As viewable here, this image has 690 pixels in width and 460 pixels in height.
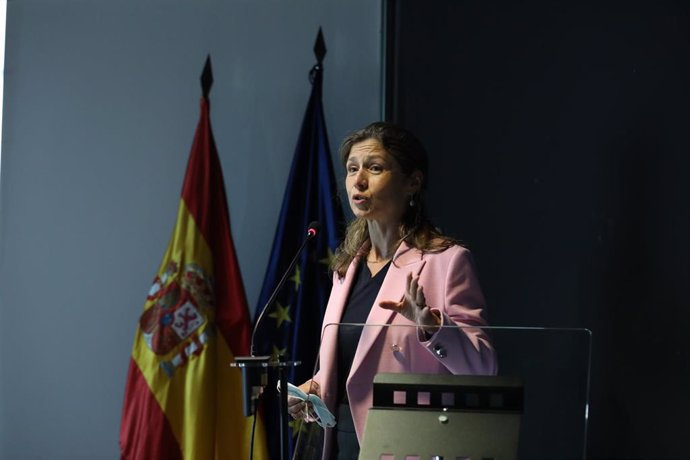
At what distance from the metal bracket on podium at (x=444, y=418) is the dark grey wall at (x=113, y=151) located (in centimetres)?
229

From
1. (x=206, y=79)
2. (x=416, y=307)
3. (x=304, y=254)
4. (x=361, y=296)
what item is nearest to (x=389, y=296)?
(x=361, y=296)

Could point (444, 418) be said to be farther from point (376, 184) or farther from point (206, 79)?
point (206, 79)

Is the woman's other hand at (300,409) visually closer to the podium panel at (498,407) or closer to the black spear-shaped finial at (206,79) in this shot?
the podium panel at (498,407)

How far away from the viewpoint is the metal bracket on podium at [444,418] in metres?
1.55

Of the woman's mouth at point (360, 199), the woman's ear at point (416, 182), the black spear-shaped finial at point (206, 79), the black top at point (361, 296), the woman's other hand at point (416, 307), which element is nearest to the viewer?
the woman's other hand at point (416, 307)

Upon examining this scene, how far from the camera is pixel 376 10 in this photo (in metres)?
3.96

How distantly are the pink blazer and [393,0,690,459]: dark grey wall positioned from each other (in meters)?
0.60

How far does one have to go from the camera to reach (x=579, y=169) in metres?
3.34

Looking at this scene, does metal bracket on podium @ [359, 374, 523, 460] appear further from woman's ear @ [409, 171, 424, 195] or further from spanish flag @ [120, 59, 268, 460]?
spanish flag @ [120, 59, 268, 460]

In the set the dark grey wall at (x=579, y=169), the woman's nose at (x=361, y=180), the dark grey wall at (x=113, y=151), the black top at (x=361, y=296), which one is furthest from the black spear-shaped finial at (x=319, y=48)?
the black top at (x=361, y=296)

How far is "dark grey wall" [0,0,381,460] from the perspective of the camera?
389cm

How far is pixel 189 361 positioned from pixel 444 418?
2112 millimetres

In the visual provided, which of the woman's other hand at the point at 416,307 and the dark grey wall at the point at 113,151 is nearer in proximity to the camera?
the woman's other hand at the point at 416,307

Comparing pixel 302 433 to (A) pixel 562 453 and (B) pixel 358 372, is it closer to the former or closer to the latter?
(B) pixel 358 372
